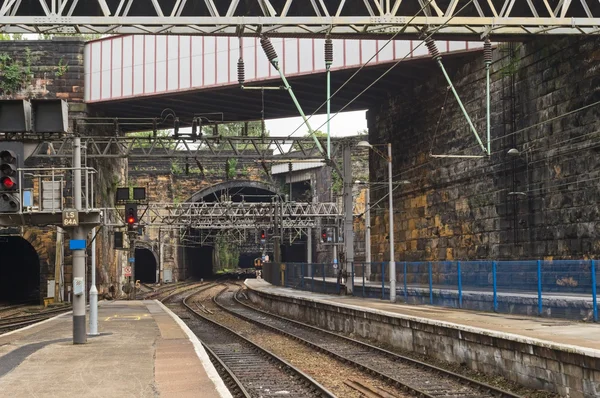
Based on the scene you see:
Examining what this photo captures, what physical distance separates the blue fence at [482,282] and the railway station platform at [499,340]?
0.52 m

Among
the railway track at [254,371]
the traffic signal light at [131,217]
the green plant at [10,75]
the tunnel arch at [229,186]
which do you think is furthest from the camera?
the tunnel arch at [229,186]

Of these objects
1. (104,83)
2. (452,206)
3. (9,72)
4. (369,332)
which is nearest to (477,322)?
(369,332)

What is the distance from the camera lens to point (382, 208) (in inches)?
1369

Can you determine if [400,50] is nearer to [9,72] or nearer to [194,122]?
[194,122]

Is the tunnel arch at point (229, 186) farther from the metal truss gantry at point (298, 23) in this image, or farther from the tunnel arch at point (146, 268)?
the metal truss gantry at point (298, 23)

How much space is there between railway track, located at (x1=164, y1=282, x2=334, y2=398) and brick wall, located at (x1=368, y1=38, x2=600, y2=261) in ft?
29.1

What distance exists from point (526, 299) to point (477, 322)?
209 cm

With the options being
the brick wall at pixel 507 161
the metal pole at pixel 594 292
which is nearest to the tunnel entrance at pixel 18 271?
the brick wall at pixel 507 161

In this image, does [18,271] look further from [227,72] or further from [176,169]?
[227,72]

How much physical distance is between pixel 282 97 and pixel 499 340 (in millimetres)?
22503

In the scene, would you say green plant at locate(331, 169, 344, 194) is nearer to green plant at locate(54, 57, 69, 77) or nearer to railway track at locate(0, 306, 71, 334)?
green plant at locate(54, 57, 69, 77)

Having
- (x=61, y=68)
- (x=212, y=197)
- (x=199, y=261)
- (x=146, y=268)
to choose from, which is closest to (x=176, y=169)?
(x=212, y=197)

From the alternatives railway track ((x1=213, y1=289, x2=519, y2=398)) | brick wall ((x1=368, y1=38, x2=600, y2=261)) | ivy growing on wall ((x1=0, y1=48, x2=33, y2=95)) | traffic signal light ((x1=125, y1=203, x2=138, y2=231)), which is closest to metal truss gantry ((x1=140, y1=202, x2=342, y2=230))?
ivy growing on wall ((x1=0, y1=48, x2=33, y2=95))

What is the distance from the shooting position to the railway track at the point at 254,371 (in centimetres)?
1352
